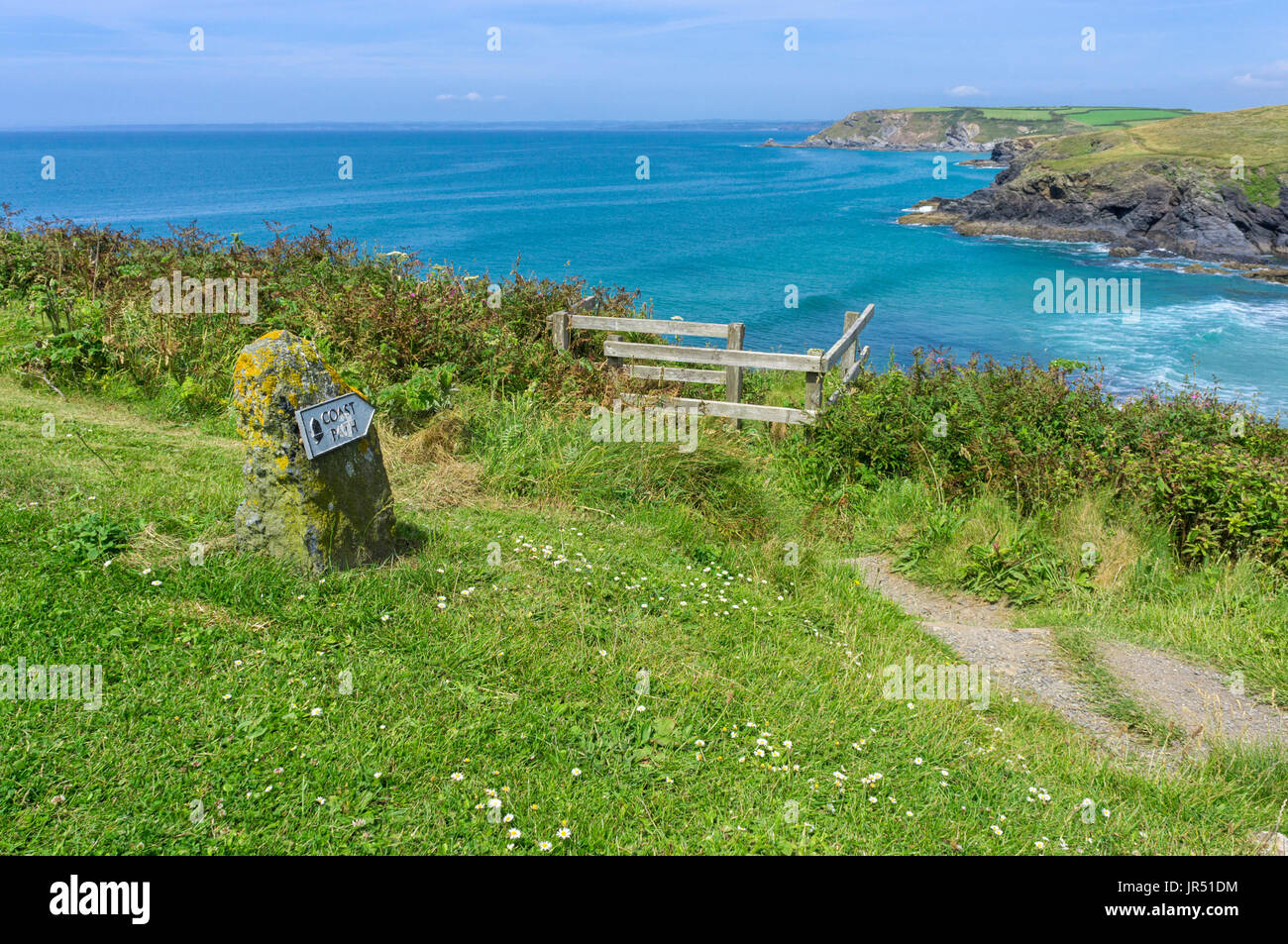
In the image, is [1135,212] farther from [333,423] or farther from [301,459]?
[301,459]

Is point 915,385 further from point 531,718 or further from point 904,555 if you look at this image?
point 531,718

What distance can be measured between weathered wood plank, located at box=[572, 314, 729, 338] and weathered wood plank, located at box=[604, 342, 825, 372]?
10.7 inches

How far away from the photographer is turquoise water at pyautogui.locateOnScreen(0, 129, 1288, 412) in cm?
3247

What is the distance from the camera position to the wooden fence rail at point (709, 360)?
471 inches

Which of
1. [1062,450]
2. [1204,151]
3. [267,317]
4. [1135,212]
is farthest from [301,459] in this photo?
[1204,151]

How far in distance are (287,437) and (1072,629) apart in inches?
252

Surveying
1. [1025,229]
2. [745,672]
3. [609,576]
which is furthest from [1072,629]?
[1025,229]

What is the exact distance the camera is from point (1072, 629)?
7.28 meters

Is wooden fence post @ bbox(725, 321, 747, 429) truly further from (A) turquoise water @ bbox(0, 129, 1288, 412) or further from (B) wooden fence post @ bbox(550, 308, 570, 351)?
(A) turquoise water @ bbox(0, 129, 1288, 412)

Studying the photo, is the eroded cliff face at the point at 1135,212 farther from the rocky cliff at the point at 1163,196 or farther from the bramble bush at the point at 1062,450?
the bramble bush at the point at 1062,450

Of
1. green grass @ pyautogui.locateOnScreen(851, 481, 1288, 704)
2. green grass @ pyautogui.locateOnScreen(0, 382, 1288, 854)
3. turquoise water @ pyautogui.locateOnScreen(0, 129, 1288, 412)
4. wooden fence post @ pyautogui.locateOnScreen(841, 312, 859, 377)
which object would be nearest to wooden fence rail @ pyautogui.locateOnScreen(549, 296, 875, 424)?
wooden fence post @ pyautogui.locateOnScreen(841, 312, 859, 377)

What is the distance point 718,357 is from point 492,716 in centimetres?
848

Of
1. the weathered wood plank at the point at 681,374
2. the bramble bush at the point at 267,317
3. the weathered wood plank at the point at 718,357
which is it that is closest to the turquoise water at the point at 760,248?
the weathered wood plank at the point at 718,357
